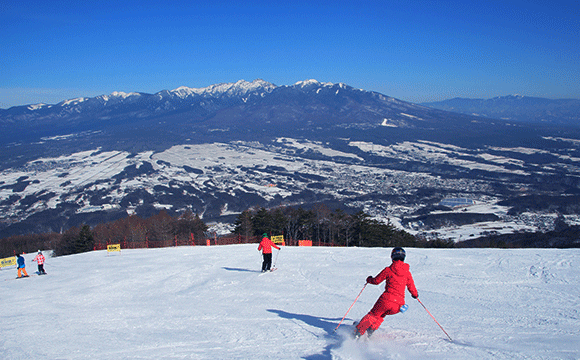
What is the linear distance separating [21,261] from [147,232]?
30.9m

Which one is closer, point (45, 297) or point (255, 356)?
point (255, 356)

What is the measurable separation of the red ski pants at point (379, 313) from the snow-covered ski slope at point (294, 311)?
0.21 metres

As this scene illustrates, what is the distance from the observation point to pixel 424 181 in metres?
105

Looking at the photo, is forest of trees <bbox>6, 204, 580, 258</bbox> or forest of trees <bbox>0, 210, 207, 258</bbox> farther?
forest of trees <bbox>0, 210, 207, 258</bbox>

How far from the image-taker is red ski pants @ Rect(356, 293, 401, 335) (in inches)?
201

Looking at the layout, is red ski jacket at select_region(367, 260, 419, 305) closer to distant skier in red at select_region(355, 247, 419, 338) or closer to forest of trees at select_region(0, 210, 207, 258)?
distant skier in red at select_region(355, 247, 419, 338)

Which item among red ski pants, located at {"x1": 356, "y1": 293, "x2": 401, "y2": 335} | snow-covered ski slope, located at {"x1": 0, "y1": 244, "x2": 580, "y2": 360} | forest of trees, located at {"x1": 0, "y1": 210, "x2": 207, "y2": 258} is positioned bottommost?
forest of trees, located at {"x1": 0, "y1": 210, "x2": 207, "y2": 258}

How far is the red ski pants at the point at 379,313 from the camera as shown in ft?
16.8

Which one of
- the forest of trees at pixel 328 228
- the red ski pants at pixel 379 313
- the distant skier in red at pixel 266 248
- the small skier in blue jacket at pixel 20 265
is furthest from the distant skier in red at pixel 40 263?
the forest of trees at pixel 328 228

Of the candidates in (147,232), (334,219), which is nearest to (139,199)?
(147,232)

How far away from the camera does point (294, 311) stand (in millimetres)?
7180

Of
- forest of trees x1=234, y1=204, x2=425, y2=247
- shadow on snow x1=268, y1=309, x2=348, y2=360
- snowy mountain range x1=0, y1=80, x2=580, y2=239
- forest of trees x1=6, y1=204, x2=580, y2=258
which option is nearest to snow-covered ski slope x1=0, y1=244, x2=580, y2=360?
shadow on snow x1=268, y1=309, x2=348, y2=360

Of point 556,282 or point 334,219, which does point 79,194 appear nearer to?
point 334,219

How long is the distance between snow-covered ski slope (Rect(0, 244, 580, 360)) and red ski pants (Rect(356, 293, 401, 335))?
Answer: 212 millimetres
